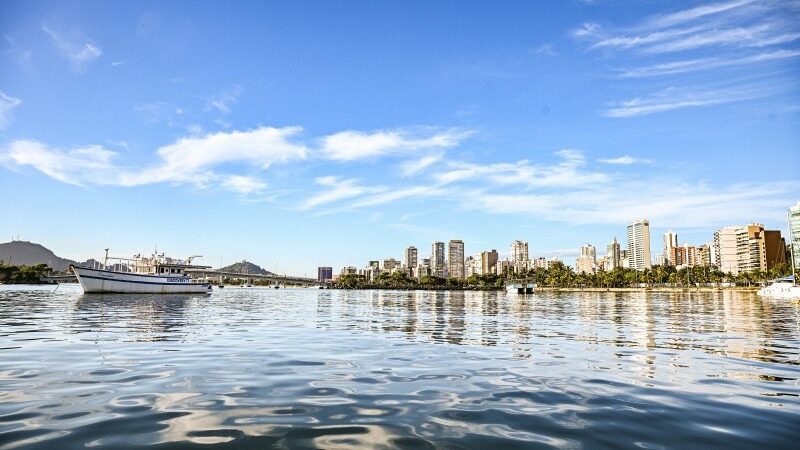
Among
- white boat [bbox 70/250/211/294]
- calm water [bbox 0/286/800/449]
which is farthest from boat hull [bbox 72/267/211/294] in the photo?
calm water [bbox 0/286/800/449]

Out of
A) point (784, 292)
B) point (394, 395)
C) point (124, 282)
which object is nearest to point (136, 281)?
point (124, 282)

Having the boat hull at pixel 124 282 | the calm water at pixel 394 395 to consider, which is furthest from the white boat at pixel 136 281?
the calm water at pixel 394 395

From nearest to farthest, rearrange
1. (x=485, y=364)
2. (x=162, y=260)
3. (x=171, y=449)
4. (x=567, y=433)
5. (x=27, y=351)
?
(x=171, y=449) < (x=567, y=433) < (x=485, y=364) < (x=27, y=351) < (x=162, y=260)

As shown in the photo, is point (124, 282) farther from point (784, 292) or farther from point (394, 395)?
point (784, 292)

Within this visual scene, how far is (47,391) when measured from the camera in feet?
36.6

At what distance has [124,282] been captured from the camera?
10725cm

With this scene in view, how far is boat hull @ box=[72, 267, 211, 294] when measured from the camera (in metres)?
103

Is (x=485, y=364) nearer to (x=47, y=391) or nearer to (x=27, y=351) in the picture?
(x=47, y=391)

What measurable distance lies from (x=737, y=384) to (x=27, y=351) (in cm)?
2345

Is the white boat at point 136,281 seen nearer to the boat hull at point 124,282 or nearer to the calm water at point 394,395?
the boat hull at point 124,282

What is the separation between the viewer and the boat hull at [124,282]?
103 meters

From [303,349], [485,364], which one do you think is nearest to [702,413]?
[485,364]

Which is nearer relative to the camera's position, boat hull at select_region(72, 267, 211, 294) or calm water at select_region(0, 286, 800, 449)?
calm water at select_region(0, 286, 800, 449)

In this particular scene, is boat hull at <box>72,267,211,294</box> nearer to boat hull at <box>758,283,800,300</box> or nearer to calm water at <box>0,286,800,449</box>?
calm water at <box>0,286,800,449</box>
